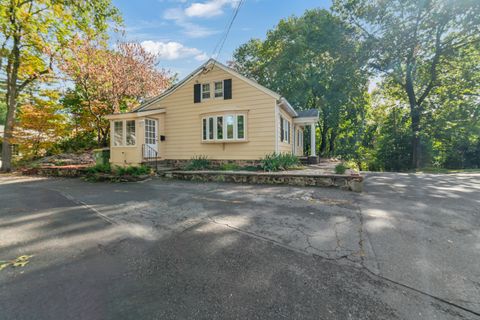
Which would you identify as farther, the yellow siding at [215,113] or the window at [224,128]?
the window at [224,128]

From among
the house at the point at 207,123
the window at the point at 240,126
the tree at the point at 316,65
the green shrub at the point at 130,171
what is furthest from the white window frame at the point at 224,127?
the tree at the point at 316,65

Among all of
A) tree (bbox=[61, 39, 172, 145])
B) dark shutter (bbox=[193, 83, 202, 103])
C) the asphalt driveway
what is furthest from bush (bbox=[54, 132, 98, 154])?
the asphalt driveway

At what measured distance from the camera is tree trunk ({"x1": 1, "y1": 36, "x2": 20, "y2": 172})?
13133mm

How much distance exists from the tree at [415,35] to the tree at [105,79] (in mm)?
17368

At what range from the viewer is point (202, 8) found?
29.0 feet

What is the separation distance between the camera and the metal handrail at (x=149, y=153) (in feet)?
35.8

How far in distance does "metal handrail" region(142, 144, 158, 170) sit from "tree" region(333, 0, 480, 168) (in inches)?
693

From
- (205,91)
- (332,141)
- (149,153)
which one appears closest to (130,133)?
(149,153)

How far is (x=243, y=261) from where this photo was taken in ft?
→ 8.11

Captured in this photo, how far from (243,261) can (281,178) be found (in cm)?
538

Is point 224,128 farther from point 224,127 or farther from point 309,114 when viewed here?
point 309,114

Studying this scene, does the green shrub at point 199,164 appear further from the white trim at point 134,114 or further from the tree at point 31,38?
the tree at point 31,38

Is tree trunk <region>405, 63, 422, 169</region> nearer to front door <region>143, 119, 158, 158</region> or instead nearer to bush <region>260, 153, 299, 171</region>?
bush <region>260, 153, 299, 171</region>

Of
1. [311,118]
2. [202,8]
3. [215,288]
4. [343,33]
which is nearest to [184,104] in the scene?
[202,8]
